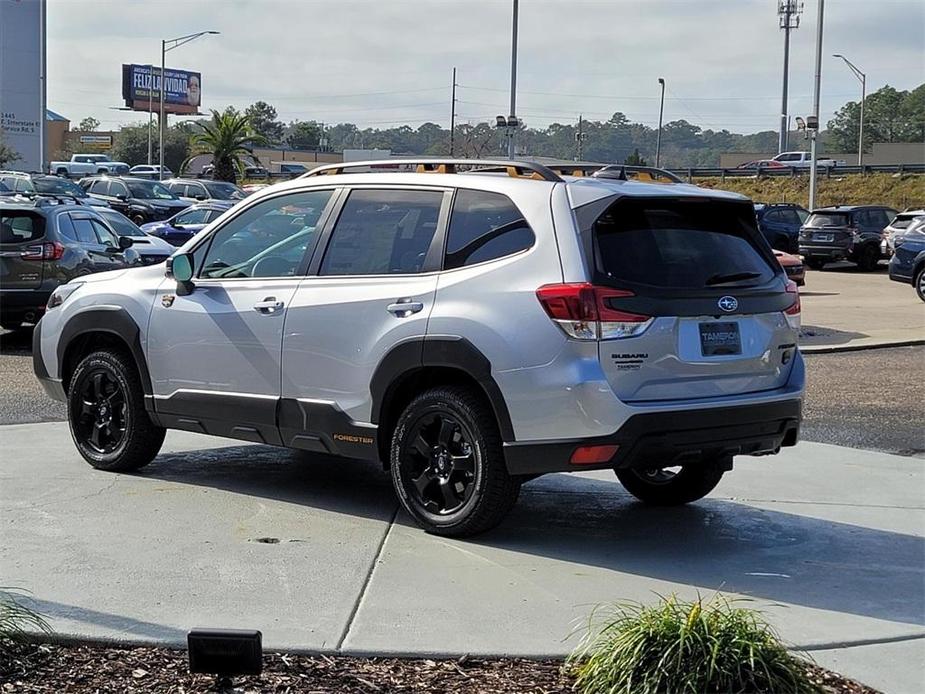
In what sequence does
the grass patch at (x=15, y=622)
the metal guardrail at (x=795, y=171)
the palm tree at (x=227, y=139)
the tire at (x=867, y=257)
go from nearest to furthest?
the grass patch at (x=15, y=622) → the tire at (x=867, y=257) → the metal guardrail at (x=795, y=171) → the palm tree at (x=227, y=139)

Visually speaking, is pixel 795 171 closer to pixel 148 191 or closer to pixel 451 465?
pixel 148 191

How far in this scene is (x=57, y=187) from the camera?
37188 mm

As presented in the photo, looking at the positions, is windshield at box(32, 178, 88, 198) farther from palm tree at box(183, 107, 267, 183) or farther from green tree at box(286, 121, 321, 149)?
green tree at box(286, 121, 321, 149)

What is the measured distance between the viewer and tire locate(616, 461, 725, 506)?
7270 millimetres

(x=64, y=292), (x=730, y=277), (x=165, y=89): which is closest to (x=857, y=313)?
(x=730, y=277)

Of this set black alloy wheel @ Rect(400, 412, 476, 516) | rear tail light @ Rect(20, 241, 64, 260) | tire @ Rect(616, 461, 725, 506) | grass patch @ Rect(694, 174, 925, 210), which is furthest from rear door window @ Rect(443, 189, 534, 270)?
grass patch @ Rect(694, 174, 925, 210)

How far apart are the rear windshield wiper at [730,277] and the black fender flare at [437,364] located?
122 cm

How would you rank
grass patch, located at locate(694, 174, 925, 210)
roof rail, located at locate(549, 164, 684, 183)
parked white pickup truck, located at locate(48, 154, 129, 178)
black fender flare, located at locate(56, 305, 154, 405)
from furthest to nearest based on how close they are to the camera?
parked white pickup truck, located at locate(48, 154, 129, 178), grass patch, located at locate(694, 174, 925, 210), black fender flare, located at locate(56, 305, 154, 405), roof rail, located at locate(549, 164, 684, 183)

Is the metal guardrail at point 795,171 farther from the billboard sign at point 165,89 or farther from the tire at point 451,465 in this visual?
the billboard sign at point 165,89

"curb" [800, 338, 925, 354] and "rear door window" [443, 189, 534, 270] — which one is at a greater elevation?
"rear door window" [443, 189, 534, 270]

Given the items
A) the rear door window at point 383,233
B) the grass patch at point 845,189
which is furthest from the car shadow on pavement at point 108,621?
the grass patch at point 845,189

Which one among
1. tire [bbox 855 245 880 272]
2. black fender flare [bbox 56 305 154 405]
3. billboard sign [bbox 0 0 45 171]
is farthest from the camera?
billboard sign [bbox 0 0 45 171]

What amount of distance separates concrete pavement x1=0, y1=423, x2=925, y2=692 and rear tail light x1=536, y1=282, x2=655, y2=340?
1159 mm

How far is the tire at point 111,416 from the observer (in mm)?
7770
